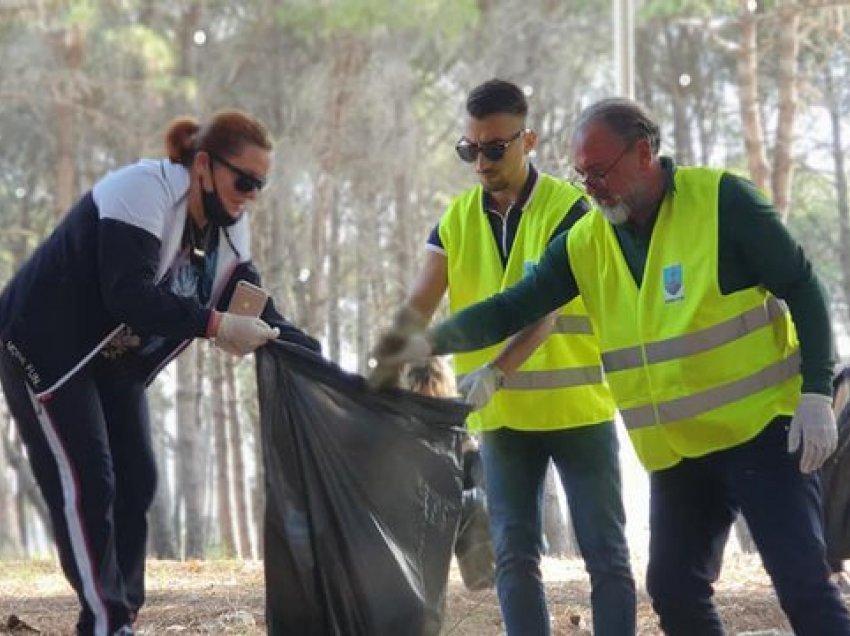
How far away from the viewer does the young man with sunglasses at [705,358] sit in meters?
3.48

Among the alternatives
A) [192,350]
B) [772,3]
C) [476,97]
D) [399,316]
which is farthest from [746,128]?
[399,316]

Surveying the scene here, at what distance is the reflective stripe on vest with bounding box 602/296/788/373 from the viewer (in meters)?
3.59

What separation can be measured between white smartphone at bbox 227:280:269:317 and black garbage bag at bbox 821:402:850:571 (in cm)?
172

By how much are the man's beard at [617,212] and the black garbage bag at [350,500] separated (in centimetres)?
75

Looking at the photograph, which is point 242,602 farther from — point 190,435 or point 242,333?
point 190,435

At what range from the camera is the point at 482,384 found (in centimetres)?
418

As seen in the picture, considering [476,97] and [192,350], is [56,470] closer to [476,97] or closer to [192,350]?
[476,97]

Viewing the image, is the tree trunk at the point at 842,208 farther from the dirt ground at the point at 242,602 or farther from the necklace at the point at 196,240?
the necklace at the point at 196,240

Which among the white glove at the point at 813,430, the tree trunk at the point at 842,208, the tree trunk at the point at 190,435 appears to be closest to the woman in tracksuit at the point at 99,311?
the white glove at the point at 813,430

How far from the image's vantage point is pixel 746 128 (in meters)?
14.8

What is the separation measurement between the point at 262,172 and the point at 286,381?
0.69 m

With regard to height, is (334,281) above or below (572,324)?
above

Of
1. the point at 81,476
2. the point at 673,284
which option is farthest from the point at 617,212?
the point at 81,476

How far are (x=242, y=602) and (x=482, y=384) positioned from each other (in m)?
2.56
